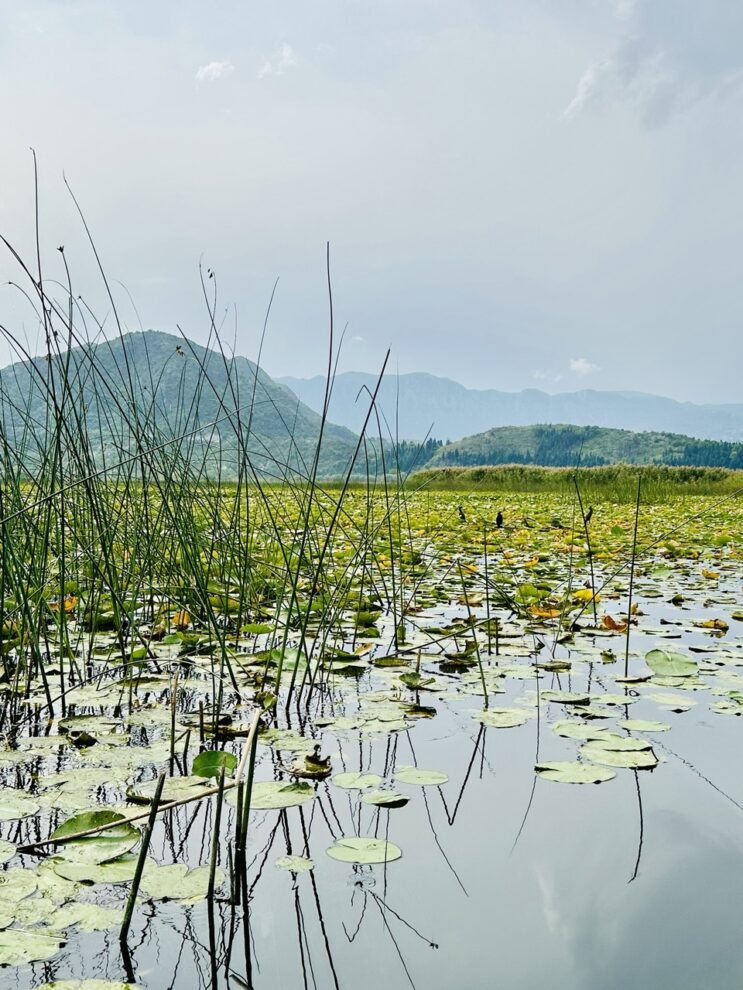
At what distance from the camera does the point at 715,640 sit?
99.7 inches

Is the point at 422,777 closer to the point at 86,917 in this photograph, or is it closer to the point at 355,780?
the point at 355,780

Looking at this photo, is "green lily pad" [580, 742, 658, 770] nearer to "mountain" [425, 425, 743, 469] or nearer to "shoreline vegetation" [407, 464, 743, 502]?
"shoreline vegetation" [407, 464, 743, 502]

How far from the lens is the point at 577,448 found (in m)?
102

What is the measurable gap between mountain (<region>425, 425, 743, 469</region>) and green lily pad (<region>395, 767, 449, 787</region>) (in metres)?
84.8

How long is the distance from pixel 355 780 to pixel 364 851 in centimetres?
26

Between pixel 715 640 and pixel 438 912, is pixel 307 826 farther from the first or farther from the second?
pixel 715 640

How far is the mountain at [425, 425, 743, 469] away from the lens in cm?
8862

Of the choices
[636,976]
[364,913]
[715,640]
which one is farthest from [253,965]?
[715,640]

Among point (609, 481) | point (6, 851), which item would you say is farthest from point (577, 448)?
point (6, 851)

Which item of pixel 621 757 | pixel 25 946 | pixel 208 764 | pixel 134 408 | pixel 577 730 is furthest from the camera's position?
pixel 134 408

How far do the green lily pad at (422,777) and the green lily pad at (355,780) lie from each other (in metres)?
0.04

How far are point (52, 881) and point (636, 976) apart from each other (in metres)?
0.71

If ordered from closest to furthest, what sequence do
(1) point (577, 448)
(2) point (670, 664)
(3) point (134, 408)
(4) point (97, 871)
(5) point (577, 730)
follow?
1. (4) point (97, 871)
2. (5) point (577, 730)
3. (3) point (134, 408)
4. (2) point (670, 664)
5. (1) point (577, 448)

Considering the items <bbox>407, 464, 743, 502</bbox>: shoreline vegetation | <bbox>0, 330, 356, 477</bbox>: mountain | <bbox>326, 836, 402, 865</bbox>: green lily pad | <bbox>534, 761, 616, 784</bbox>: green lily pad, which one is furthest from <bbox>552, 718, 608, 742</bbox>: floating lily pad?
<bbox>407, 464, 743, 502</bbox>: shoreline vegetation
